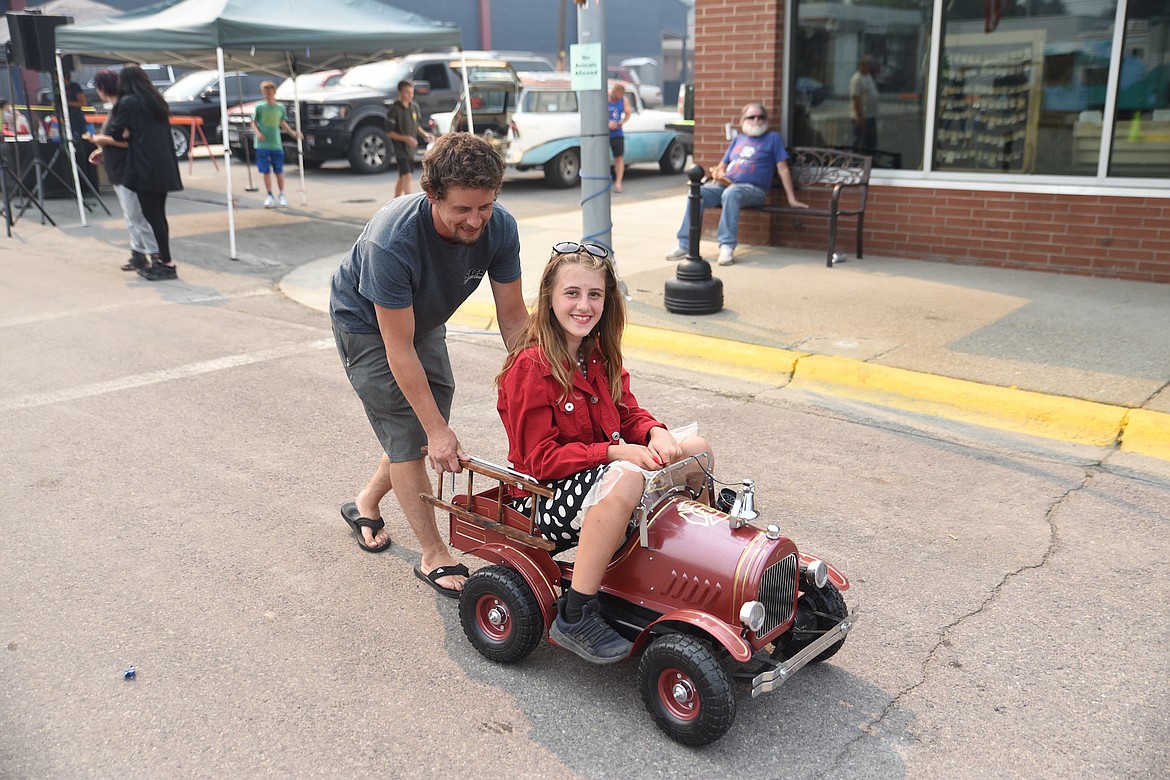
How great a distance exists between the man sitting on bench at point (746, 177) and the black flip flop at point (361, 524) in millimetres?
5637

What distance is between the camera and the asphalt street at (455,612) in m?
2.95

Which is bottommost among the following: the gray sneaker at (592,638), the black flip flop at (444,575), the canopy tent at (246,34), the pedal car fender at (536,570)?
the black flip flop at (444,575)

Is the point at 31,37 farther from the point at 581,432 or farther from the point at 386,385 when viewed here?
the point at 581,432

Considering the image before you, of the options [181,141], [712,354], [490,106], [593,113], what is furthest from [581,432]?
[181,141]

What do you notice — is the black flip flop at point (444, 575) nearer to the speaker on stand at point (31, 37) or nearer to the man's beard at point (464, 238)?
the man's beard at point (464, 238)

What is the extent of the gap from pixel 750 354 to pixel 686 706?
158 inches

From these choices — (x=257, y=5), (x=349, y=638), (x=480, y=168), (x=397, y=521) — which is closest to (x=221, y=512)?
(x=397, y=521)

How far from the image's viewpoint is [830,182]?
31.3 ft

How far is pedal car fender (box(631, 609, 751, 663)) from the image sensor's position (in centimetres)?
279

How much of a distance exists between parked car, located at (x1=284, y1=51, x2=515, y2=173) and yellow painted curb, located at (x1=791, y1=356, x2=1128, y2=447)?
43.2 feet

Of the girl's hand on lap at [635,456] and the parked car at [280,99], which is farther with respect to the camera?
the parked car at [280,99]

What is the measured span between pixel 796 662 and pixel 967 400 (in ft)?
10.9

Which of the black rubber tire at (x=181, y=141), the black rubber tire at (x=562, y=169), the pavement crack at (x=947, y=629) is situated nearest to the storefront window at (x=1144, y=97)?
the pavement crack at (x=947, y=629)

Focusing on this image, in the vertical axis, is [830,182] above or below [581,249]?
below
